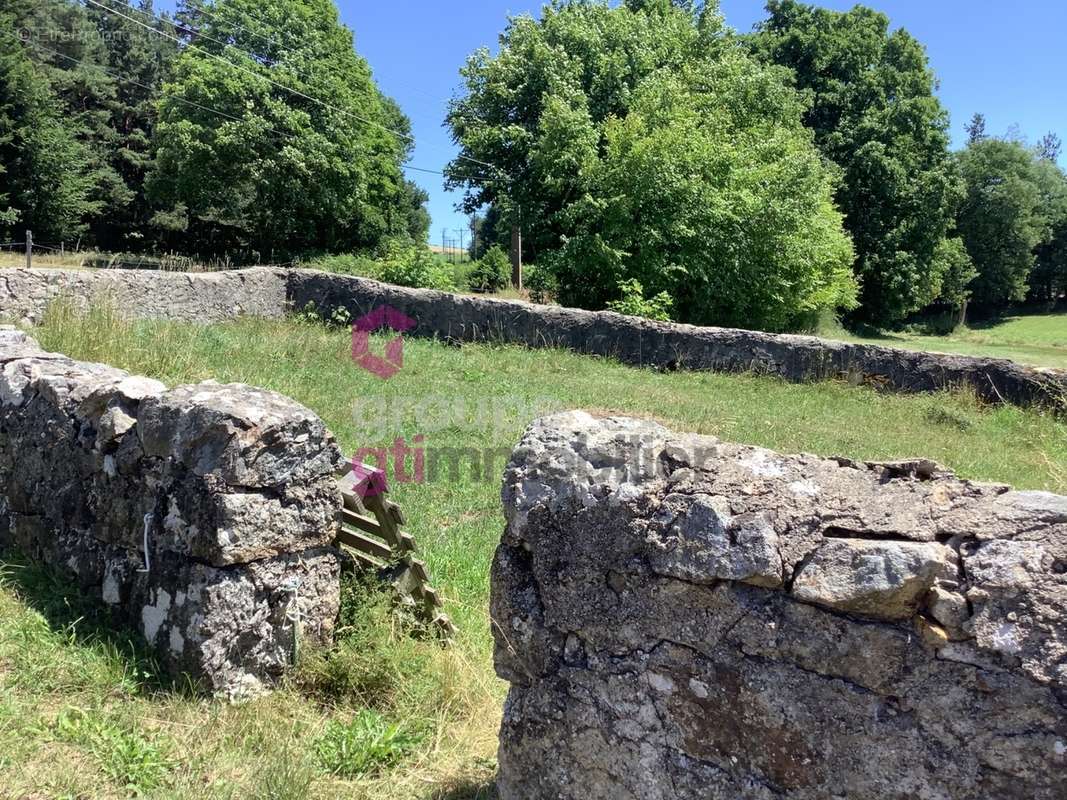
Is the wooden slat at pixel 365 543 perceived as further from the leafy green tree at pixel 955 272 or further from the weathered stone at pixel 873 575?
the leafy green tree at pixel 955 272

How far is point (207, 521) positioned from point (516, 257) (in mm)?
14942

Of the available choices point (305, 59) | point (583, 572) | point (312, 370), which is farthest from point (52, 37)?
point (583, 572)

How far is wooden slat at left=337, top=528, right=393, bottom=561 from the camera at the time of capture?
3338 millimetres

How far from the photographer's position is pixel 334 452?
3.24 meters

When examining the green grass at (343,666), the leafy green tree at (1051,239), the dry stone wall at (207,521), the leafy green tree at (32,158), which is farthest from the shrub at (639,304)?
the leafy green tree at (1051,239)

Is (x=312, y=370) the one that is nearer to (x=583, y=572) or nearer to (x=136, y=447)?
(x=136, y=447)

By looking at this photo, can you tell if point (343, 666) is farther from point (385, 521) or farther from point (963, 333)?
point (963, 333)

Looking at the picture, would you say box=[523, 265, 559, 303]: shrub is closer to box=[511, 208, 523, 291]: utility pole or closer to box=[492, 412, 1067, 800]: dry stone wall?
box=[511, 208, 523, 291]: utility pole

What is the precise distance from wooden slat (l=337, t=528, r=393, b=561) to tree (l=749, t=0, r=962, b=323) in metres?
28.7

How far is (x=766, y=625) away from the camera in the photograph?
1.69 metres

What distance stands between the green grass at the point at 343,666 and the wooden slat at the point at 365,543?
174mm

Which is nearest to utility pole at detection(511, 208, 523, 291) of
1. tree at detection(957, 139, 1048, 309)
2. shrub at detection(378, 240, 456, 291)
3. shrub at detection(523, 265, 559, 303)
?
shrub at detection(523, 265, 559, 303)

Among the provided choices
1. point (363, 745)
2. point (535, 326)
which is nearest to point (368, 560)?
point (363, 745)

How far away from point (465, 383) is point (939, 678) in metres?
7.07
